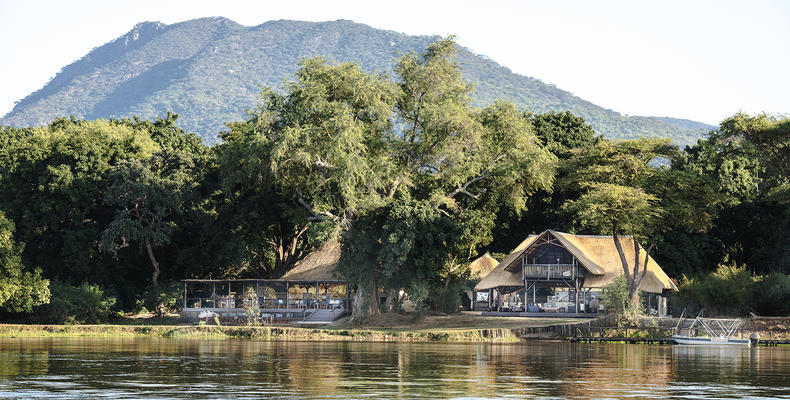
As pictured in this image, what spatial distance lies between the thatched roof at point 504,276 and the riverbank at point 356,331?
5.25 metres

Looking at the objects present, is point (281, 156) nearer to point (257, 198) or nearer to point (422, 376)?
point (257, 198)

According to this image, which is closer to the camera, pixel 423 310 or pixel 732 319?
pixel 732 319

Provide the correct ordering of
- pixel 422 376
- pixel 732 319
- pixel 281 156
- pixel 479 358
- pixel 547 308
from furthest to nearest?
1. pixel 547 308
2. pixel 281 156
3. pixel 732 319
4. pixel 479 358
5. pixel 422 376

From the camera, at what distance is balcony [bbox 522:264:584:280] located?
59125mm

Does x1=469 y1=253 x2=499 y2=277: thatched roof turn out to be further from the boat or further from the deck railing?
the boat

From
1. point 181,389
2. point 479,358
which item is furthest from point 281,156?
point 181,389

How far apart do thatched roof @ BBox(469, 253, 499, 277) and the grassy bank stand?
1265cm

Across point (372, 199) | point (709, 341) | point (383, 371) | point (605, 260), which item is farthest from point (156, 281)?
point (383, 371)

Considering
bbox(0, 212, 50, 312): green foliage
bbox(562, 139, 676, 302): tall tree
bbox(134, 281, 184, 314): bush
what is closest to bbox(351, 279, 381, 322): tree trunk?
bbox(562, 139, 676, 302): tall tree

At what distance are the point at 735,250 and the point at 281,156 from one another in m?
32.7

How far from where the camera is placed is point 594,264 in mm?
58719

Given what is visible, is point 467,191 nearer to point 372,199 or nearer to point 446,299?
point 446,299

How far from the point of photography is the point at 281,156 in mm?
53625

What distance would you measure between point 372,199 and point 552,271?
12.1m
